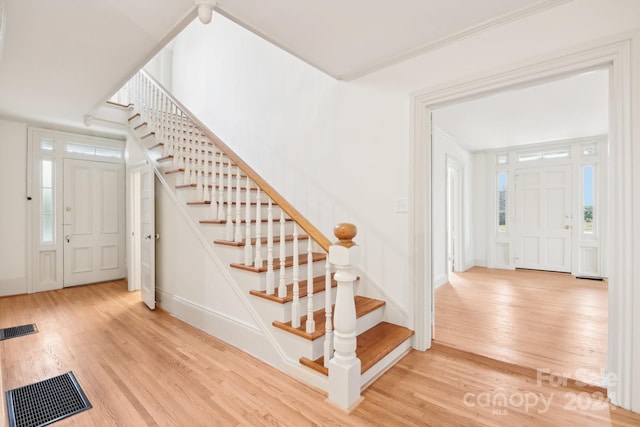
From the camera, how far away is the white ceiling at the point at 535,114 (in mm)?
3235

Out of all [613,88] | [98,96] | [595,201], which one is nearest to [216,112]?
[98,96]

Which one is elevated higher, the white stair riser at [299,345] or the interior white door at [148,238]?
the interior white door at [148,238]

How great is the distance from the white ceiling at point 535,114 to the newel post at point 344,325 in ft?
7.43

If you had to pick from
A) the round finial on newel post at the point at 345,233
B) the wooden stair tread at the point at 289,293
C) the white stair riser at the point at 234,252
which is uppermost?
the round finial on newel post at the point at 345,233

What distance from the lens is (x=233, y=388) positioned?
196cm

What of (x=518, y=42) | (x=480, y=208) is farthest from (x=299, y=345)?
(x=480, y=208)

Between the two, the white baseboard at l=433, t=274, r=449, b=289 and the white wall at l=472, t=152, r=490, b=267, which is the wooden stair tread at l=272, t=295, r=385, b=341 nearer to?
the white baseboard at l=433, t=274, r=449, b=289

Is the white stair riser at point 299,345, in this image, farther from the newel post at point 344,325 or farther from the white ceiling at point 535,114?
the white ceiling at point 535,114

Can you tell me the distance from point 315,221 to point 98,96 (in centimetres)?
296

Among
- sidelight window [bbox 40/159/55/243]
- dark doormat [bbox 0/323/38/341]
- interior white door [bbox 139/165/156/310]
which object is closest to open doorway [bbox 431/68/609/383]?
interior white door [bbox 139/165/156/310]

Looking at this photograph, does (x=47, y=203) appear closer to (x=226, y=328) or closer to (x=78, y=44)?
(x=78, y=44)

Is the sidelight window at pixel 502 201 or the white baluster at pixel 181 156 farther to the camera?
the sidelight window at pixel 502 201

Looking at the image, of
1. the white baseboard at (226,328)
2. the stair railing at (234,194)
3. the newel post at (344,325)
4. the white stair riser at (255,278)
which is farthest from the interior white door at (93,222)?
the newel post at (344,325)

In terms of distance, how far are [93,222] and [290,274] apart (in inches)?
169
